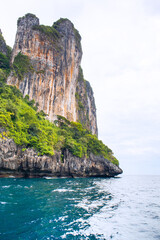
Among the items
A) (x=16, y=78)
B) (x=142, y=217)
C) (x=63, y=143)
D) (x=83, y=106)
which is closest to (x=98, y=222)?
(x=142, y=217)

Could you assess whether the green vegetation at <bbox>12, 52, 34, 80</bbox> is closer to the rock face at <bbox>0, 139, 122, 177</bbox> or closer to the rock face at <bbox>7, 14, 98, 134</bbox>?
the rock face at <bbox>7, 14, 98, 134</bbox>

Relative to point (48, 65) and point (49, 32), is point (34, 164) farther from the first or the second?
point (49, 32)

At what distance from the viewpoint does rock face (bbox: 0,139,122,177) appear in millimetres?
20109

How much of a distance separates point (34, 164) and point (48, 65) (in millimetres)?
35937

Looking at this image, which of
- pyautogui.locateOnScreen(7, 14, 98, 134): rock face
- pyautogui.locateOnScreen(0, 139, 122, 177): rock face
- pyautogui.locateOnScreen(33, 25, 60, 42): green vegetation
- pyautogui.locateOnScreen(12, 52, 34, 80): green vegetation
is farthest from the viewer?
pyautogui.locateOnScreen(33, 25, 60, 42): green vegetation

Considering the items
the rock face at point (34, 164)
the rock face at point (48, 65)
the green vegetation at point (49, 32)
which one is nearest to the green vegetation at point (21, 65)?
the rock face at point (48, 65)

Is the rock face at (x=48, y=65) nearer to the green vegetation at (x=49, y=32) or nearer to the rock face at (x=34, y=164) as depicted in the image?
the green vegetation at (x=49, y=32)

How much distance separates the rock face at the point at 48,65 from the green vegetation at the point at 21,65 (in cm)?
102

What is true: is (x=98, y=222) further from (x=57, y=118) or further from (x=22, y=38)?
(x=22, y=38)

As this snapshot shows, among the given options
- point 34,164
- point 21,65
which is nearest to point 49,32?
point 21,65

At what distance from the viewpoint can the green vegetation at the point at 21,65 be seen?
42219mm

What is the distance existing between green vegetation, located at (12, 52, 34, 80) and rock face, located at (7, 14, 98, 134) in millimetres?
1016

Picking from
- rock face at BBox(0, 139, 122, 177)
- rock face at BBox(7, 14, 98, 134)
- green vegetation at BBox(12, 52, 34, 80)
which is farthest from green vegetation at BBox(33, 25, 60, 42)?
rock face at BBox(0, 139, 122, 177)

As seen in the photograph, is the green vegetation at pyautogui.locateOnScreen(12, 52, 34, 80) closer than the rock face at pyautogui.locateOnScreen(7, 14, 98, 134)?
Yes
